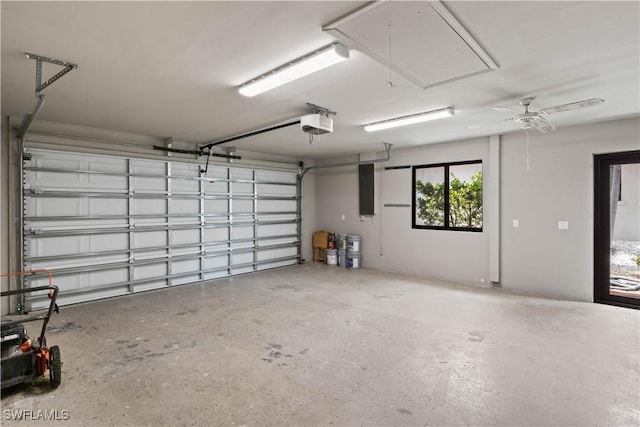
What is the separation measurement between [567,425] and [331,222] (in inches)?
247

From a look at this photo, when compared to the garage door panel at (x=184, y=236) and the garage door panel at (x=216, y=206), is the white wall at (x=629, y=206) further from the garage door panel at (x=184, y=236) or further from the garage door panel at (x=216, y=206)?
the garage door panel at (x=184, y=236)

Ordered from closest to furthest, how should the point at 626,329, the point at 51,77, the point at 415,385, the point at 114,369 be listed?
the point at 415,385
the point at 114,369
the point at 51,77
the point at 626,329

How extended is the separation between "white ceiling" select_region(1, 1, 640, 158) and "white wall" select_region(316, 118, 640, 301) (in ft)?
1.45

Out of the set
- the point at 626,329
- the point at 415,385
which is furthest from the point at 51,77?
the point at 626,329

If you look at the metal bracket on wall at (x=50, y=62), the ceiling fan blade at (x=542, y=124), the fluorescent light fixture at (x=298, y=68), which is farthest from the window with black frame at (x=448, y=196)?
the metal bracket on wall at (x=50, y=62)

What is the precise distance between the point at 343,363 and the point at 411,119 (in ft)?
10.5

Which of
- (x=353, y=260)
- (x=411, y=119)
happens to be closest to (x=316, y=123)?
(x=411, y=119)

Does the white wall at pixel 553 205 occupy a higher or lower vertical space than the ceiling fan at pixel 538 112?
lower

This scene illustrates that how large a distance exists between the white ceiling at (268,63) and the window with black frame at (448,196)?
137 cm

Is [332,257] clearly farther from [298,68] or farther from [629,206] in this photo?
[298,68]

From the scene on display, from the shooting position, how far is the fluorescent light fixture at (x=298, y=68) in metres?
2.41

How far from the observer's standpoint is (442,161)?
6.22m

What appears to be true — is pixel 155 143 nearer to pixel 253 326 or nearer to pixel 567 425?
pixel 253 326

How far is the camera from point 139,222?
544 centimetres
